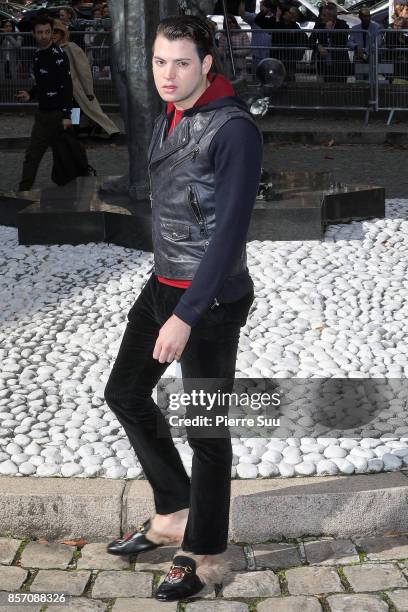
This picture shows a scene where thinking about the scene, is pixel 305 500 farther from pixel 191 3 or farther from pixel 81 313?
pixel 191 3

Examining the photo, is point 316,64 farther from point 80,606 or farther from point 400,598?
point 80,606

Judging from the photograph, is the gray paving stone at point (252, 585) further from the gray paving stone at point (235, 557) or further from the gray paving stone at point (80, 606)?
the gray paving stone at point (80, 606)

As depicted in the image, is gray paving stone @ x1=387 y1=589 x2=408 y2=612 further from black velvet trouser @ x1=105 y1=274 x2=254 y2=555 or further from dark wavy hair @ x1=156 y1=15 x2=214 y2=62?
dark wavy hair @ x1=156 y1=15 x2=214 y2=62

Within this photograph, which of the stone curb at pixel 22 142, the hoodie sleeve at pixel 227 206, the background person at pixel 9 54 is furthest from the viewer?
the background person at pixel 9 54

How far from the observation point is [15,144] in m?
15.8

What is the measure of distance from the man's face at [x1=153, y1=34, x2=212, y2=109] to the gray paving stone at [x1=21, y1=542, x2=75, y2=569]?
1.77 metres

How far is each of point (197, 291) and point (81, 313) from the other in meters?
3.77

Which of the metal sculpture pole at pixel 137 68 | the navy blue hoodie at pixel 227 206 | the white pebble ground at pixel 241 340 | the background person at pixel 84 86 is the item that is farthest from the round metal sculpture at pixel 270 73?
the navy blue hoodie at pixel 227 206

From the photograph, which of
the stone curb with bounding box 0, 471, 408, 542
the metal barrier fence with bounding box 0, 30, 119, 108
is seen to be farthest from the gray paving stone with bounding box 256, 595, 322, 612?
the metal barrier fence with bounding box 0, 30, 119, 108

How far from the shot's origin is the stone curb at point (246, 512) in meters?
4.66

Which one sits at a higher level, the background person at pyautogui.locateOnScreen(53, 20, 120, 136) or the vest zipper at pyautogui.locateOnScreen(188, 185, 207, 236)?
the vest zipper at pyautogui.locateOnScreen(188, 185, 207, 236)

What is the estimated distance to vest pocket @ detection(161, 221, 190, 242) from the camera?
3841 mm

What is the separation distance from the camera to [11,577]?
4332mm

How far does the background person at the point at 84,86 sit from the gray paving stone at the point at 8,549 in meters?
9.74
